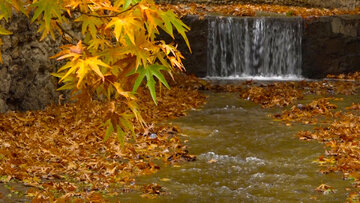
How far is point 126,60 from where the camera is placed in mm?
2629

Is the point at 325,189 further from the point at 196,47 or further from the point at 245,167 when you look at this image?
the point at 196,47

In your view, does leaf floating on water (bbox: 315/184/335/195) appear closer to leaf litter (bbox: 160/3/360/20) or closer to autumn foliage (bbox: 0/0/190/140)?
autumn foliage (bbox: 0/0/190/140)

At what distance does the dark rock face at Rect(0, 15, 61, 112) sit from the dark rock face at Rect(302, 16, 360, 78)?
8032 mm

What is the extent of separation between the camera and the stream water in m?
5.35

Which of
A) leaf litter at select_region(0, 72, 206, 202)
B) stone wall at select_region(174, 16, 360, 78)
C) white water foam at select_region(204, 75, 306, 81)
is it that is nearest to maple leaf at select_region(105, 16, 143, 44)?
leaf litter at select_region(0, 72, 206, 202)

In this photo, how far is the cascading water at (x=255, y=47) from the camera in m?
14.8

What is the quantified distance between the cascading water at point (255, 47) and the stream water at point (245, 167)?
5.89 metres

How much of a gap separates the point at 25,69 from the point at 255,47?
798 centimetres

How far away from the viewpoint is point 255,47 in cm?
1499

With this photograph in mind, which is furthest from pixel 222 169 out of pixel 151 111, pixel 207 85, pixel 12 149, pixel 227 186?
pixel 207 85

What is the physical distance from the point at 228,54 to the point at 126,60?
12.4m

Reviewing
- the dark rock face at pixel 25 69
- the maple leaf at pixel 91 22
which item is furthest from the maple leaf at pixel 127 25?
the dark rock face at pixel 25 69

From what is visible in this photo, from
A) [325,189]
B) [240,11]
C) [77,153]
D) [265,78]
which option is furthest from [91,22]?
[240,11]

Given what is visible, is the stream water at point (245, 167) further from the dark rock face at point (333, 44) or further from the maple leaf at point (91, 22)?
the dark rock face at point (333, 44)
